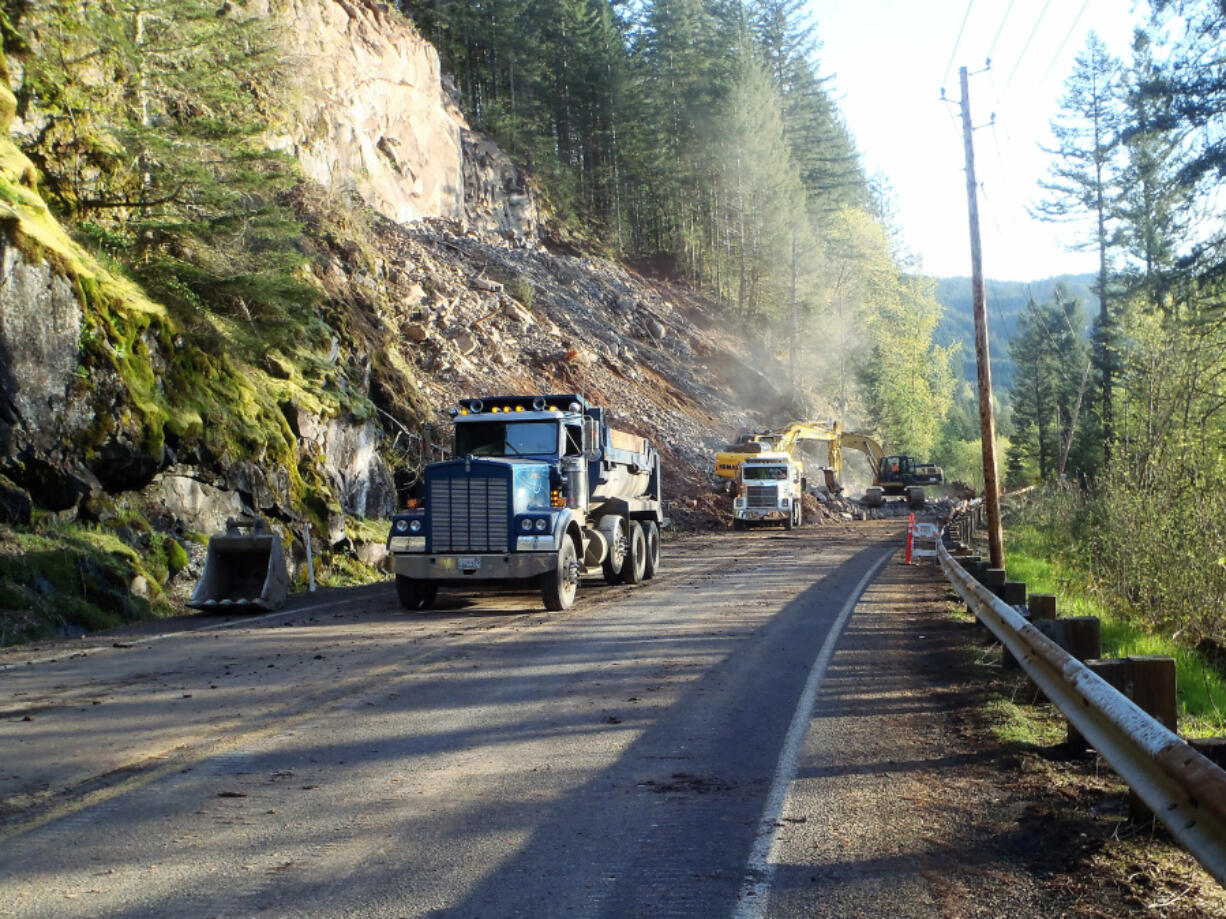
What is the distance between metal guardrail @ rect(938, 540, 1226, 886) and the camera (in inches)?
139

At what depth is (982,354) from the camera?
19.3 meters

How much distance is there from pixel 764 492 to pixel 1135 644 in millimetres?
26432

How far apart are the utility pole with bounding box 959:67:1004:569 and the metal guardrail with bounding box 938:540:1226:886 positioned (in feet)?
39.0

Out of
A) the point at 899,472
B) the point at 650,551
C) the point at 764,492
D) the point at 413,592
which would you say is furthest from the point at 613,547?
the point at 899,472

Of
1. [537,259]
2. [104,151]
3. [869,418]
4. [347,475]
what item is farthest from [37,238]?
[869,418]

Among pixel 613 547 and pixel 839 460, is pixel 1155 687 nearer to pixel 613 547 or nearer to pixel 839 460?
pixel 613 547

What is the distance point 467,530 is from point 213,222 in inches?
285

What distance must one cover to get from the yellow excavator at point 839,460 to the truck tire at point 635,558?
18.6m

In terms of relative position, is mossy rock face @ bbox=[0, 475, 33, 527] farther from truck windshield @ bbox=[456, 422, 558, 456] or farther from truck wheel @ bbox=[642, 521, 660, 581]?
truck wheel @ bbox=[642, 521, 660, 581]

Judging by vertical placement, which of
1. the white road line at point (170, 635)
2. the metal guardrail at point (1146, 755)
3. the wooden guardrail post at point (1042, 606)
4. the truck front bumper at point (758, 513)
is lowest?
the white road line at point (170, 635)

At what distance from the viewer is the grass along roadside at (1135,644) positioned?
8.10m

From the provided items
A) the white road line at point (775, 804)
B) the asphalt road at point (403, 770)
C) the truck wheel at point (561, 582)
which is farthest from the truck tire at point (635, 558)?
the white road line at point (775, 804)

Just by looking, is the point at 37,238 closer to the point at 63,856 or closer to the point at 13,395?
the point at 13,395

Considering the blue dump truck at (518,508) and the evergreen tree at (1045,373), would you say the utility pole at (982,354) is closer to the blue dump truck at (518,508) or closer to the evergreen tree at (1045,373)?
the blue dump truck at (518,508)
